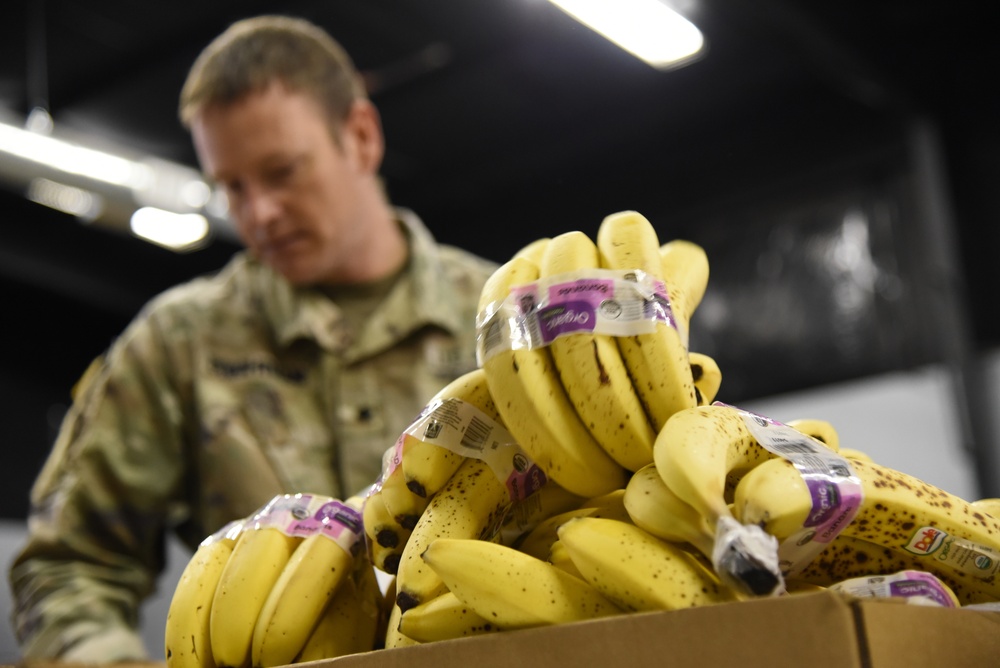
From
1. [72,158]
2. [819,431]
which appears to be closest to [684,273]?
[819,431]

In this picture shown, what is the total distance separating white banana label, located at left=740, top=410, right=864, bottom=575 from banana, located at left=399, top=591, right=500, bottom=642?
224mm

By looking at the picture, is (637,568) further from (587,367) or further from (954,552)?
(954,552)

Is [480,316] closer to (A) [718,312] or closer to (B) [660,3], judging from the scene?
(B) [660,3]

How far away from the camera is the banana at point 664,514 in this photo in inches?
24.8

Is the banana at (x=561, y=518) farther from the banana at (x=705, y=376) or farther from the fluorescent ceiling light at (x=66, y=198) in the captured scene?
the fluorescent ceiling light at (x=66, y=198)

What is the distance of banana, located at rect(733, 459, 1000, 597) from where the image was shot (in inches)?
24.4

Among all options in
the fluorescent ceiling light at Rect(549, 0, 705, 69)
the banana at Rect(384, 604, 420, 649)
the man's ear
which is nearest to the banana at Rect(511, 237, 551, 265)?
the banana at Rect(384, 604, 420, 649)

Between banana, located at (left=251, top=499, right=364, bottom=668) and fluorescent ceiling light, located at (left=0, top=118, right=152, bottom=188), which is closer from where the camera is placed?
banana, located at (left=251, top=499, right=364, bottom=668)

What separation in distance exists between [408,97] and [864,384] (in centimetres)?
279

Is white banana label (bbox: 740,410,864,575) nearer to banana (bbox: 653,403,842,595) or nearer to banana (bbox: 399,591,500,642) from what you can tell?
banana (bbox: 653,403,842,595)

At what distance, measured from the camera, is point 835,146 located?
16.4ft

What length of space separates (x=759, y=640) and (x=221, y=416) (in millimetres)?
1448

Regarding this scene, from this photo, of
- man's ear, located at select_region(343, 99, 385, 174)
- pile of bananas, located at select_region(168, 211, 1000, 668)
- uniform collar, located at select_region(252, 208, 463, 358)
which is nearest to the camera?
pile of bananas, located at select_region(168, 211, 1000, 668)

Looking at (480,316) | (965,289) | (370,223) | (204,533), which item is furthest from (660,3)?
(480,316)
